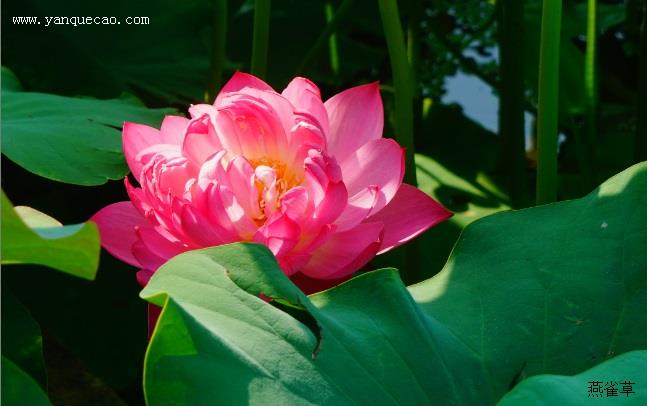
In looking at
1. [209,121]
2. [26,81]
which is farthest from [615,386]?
[26,81]

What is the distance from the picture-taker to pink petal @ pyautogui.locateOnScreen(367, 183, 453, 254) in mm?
727

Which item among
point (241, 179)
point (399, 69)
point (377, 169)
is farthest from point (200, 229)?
point (399, 69)

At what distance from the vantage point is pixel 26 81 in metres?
1.25

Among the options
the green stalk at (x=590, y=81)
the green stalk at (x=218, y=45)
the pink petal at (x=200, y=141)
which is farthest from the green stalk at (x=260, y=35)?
Result: the green stalk at (x=590, y=81)

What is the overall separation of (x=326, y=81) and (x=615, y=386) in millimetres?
992

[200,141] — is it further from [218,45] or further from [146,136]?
[218,45]

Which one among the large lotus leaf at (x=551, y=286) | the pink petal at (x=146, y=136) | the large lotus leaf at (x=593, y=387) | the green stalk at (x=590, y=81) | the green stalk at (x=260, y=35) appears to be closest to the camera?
the large lotus leaf at (x=593, y=387)

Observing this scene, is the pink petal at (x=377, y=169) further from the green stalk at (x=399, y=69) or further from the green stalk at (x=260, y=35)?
the green stalk at (x=260, y=35)

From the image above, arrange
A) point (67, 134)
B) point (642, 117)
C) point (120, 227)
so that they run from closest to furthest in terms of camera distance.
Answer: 1. point (120, 227)
2. point (67, 134)
3. point (642, 117)

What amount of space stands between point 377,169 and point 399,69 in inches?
5.0

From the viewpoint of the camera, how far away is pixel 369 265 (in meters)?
0.92

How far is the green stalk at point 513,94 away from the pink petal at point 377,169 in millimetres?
275

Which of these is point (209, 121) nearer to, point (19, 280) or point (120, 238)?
point (120, 238)

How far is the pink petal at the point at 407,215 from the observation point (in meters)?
0.73
